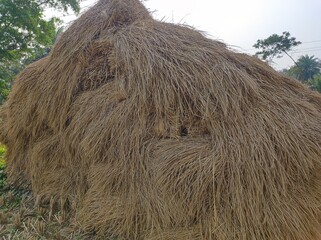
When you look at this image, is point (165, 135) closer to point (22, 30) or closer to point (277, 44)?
point (22, 30)

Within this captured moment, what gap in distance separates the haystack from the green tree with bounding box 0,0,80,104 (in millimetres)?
6933

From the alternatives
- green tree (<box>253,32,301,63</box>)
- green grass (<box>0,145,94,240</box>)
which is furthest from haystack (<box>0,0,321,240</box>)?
green tree (<box>253,32,301,63</box>)

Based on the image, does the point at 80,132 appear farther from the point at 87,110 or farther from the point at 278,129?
the point at 278,129

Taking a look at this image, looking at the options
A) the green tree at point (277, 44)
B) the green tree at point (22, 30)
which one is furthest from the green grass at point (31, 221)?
the green tree at point (277, 44)

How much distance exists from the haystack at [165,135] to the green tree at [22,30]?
6.93 meters

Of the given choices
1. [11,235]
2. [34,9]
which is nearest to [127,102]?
[11,235]

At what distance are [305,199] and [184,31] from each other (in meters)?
1.51

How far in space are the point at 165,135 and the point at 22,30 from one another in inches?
379

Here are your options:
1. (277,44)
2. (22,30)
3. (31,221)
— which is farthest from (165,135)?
(277,44)

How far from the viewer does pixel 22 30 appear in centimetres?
983

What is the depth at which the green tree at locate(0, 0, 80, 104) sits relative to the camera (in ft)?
29.3

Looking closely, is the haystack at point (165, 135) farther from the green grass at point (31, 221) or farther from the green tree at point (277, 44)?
the green tree at point (277, 44)

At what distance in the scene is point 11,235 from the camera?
6.48 ft

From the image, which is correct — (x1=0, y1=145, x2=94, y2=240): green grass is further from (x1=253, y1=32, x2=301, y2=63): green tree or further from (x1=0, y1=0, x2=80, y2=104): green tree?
(x1=253, y1=32, x2=301, y2=63): green tree
